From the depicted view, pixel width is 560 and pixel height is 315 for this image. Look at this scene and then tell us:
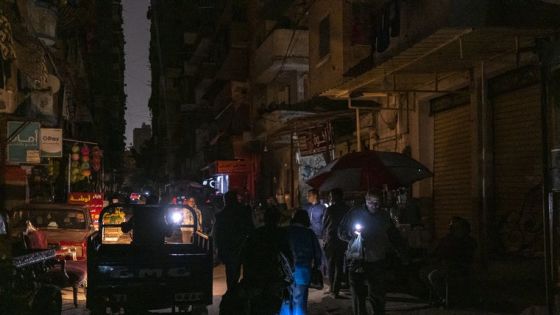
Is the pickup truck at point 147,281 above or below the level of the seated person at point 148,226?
below

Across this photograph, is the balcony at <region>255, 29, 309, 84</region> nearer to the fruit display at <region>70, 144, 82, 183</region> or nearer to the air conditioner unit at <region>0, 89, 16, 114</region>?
the fruit display at <region>70, 144, 82, 183</region>

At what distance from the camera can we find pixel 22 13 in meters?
19.0

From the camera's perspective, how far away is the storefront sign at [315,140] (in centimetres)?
2106

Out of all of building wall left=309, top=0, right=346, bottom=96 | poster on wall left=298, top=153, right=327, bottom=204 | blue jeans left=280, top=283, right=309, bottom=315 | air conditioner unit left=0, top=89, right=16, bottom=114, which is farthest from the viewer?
poster on wall left=298, top=153, right=327, bottom=204

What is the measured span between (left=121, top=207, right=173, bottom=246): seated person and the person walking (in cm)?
209

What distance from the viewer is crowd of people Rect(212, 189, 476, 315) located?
7125 millimetres

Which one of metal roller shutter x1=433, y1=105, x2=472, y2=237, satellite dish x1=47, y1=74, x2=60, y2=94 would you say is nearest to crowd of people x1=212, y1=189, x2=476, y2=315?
metal roller shutter x1=433, y1=105, x2=472, y2=237

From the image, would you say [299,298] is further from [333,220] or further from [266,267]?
[333,220]

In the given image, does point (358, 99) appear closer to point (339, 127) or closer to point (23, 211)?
point (339, 127)

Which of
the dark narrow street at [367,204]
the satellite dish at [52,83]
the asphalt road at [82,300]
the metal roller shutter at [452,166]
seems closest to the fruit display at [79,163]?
the dark narrow street at [367,204]

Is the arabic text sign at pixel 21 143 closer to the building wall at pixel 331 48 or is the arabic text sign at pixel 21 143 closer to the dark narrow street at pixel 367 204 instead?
Result: the dark narrow street at pixel 367 204

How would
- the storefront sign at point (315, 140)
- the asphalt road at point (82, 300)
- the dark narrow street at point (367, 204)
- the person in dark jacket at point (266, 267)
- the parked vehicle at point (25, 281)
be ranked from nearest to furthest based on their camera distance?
the parked vehicle at point (25, 281) → the person in dark jacket at point (266, 267) → the dark narrow street at point (367, 204) → the asphalt road at point (82, 300) → the storefront sign at point (315, 140)

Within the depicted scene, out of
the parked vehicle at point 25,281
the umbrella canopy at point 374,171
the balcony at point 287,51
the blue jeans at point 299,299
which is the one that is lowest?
the blue jeans at point 299,299

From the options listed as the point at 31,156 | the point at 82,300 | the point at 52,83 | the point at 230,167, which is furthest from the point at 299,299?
the point at 230,167
